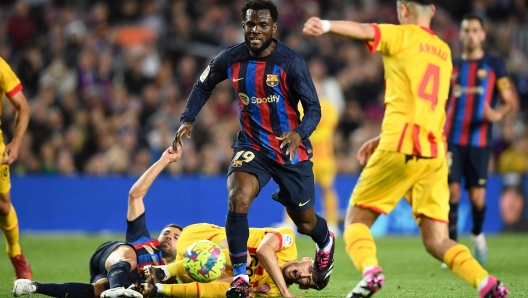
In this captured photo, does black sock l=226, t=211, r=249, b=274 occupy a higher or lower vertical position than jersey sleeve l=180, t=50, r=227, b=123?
lower

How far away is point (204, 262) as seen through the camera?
6500mm

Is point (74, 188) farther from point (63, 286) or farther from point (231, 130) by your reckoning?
point (63, 286)

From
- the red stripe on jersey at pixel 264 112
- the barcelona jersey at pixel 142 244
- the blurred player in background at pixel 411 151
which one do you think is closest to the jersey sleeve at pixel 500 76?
the blurred player in background at pixel 411 151

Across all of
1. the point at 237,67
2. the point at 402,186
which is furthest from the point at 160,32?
the point at 402,186

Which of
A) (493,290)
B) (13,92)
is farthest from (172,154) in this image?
(493,290)

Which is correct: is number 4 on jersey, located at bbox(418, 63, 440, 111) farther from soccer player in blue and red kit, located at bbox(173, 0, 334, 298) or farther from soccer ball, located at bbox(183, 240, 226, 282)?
soccer ball, located at bbox(183, 240, 226, 282)

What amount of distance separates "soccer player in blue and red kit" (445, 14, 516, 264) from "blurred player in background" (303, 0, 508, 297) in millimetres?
3909

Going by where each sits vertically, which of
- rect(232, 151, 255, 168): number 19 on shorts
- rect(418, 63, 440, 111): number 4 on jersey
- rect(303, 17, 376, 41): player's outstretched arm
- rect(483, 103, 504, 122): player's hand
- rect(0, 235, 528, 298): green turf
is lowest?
rect(0, 235, 528, 298): green turf

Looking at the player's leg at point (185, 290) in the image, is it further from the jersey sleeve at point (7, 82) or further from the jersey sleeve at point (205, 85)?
the jersey sleeve at point (7, 82)

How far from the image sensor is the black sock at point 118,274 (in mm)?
6375

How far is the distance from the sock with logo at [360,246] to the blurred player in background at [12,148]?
11.2 feet

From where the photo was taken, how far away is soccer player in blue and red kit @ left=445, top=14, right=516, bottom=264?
9727mm

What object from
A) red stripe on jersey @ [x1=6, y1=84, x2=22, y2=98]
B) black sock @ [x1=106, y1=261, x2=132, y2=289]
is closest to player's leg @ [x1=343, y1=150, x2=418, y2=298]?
black sock @ [x1=106, y1=261, x2=132, y2=289]

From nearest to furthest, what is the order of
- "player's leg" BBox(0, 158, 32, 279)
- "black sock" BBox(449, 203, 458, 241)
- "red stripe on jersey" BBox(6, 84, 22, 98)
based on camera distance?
"red stripe on jersey" BBox(6, 84, 22, 98)
"player's leg" BBox(0, 158, 32, 279)
"black sock" BBox(449, 203, 458, 241)
